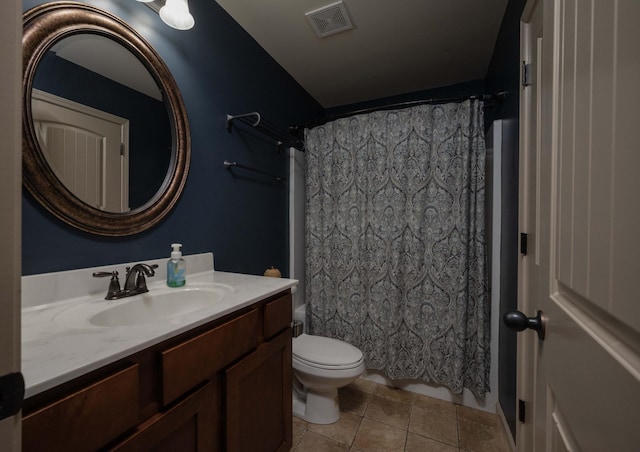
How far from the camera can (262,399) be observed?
1.11m

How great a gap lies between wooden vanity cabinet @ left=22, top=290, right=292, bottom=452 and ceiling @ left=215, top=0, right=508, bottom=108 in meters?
1.72

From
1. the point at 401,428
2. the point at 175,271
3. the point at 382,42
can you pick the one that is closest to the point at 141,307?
the point at 175,271

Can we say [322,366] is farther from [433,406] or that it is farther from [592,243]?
[592,243]

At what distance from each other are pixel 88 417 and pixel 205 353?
1.00 feet

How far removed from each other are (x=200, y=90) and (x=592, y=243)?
1.71 metres

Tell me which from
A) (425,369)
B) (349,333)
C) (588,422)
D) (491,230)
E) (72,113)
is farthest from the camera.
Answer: (349,333)

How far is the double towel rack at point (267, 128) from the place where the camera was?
5.45ft

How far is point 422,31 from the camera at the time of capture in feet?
6.03

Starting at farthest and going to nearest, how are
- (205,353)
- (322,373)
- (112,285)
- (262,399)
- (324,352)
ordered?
(324,352) < (322,373) < (262,399) < (112,285) < (205,353)

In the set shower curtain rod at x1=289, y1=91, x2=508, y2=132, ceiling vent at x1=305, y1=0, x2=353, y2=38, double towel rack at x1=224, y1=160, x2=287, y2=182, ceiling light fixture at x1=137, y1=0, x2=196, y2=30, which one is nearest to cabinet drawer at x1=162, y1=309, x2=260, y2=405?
double towel rack at x1=224, y1=160, x2=287, y2=182

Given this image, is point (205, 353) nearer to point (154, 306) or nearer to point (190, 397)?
point (190, 397)

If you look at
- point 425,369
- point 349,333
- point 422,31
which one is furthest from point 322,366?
point 422,31

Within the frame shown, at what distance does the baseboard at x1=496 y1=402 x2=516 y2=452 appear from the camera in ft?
4.57

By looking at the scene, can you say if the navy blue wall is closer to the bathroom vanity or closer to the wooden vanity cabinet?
the bathroom vanity
